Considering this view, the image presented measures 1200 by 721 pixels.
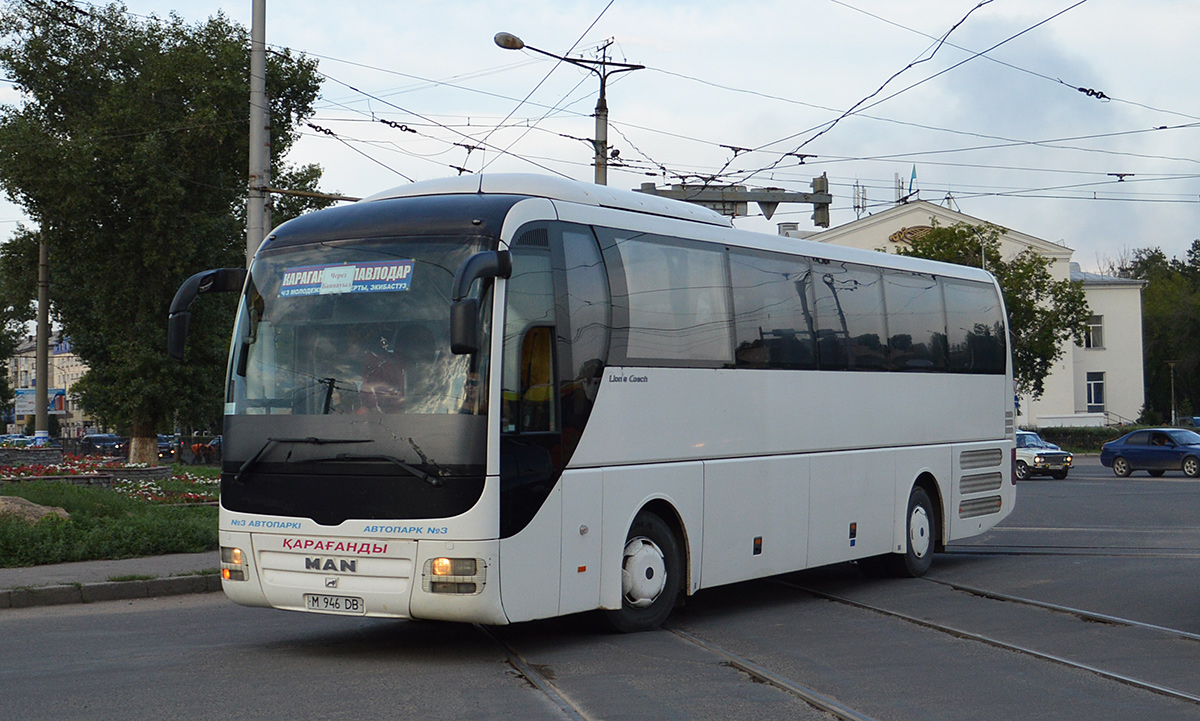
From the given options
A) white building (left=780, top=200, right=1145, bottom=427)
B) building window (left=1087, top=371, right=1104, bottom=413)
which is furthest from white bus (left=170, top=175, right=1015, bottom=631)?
building window (left=1087, top=371, right=1104, bottom=413)

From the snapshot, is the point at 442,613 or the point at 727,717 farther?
the point at 442,613

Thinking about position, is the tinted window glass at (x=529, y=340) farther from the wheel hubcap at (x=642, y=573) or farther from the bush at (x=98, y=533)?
the bush at (x=98, y=533)

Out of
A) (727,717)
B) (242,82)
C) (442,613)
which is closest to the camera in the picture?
(727,717)

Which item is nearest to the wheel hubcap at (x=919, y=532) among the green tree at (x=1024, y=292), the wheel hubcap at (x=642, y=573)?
the wheel hubcap at (x=642, y=573)

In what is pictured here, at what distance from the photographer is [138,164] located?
3578 cm

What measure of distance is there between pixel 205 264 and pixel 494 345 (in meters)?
33.6

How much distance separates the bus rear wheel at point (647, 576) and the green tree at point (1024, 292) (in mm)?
44984

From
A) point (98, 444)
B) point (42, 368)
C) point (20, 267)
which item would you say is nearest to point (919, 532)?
point (42, 368)

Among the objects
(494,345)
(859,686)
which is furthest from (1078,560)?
(494,345)

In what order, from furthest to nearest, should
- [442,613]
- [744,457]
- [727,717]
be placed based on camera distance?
1. [744,457]
2. [442,613]
3. [727,717]

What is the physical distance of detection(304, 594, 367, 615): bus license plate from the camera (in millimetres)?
8492

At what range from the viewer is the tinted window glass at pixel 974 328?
15.0 m

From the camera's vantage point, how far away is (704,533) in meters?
10.5

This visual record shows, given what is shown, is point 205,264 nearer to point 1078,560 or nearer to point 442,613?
point 1078,560
